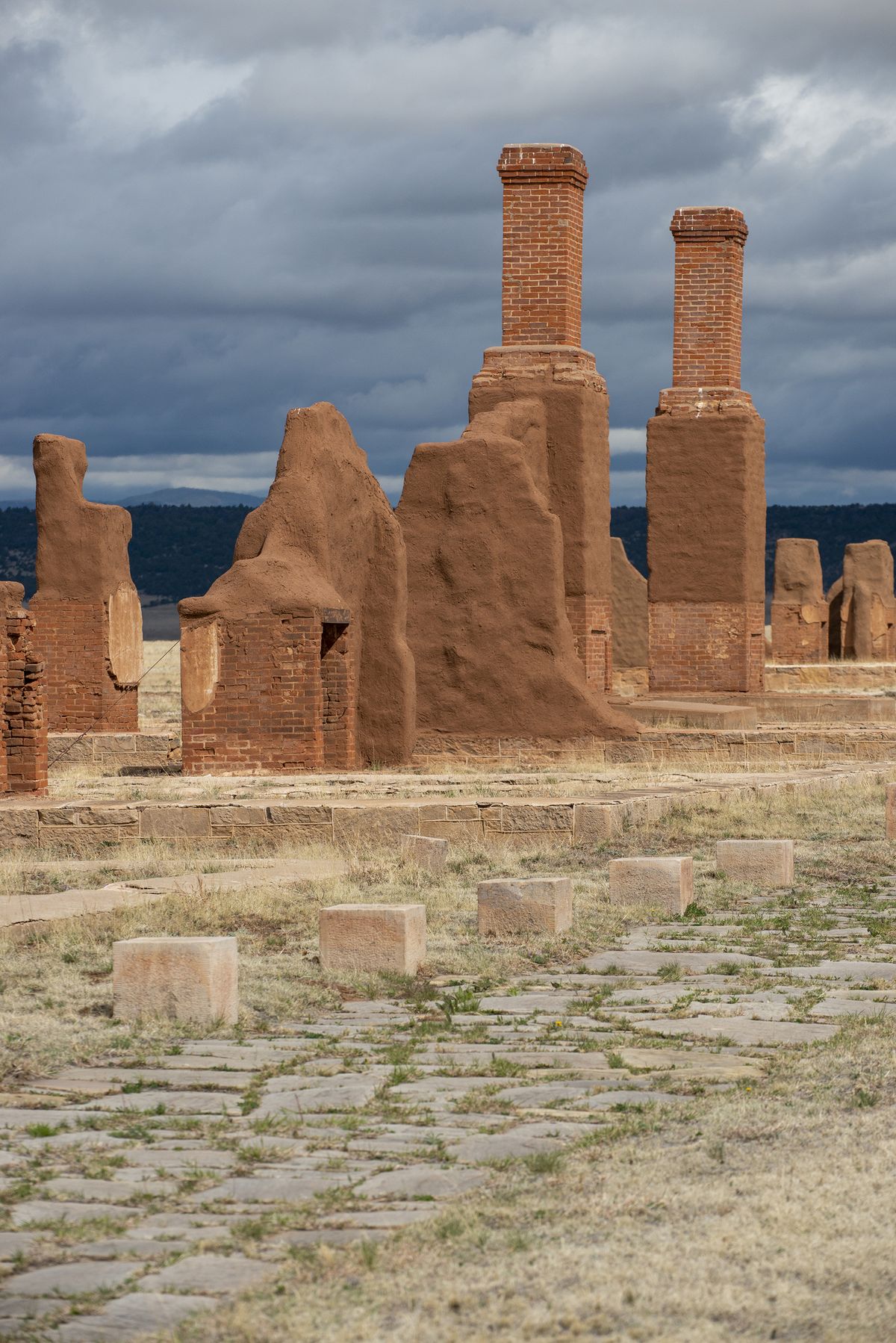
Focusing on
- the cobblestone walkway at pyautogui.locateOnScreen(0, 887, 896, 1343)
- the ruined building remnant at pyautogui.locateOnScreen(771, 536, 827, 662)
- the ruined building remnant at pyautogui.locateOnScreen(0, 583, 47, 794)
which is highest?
the ruined building remnant at pyautogui.locateOnScreen(771, 536, 827, 662)

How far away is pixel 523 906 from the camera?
9609 millimetres

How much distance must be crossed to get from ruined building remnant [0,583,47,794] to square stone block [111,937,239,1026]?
8.81m

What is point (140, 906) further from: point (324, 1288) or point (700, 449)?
point (700, 449)

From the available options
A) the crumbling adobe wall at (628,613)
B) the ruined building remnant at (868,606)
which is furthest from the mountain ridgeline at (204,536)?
the crumbling adobe wall at (628,613)

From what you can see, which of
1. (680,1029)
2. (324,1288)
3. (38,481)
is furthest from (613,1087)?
(38,481)

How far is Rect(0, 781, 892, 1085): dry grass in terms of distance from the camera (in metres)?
7.44

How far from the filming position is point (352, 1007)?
7852mm

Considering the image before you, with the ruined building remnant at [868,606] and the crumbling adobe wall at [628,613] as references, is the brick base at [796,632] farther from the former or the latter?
the crumbling adobe wall at [628,613]

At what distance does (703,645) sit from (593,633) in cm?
474

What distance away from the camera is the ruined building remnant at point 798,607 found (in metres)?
45.1

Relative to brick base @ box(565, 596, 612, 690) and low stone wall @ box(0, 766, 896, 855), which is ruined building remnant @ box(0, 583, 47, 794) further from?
brick base @ box(565, 596, 612, 690)

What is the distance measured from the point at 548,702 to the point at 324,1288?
1619 cm

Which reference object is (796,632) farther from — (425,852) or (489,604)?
(425,852)

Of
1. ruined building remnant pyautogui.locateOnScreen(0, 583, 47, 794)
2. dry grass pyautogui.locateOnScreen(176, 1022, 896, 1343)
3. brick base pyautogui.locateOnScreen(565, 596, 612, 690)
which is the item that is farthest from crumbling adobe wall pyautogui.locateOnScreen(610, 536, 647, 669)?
dry grass pyautogui.locateOnScreen(176, 1022, 896, 1343)
